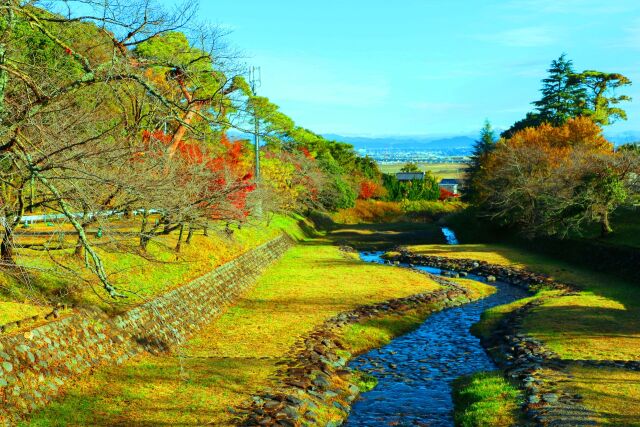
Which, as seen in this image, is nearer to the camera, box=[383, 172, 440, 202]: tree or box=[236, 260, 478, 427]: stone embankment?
box=[236, 260, 478, 427]: stone embankment

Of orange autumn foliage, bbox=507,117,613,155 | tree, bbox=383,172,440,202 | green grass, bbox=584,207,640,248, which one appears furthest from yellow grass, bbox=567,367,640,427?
tree, bbox=383,172,440,202

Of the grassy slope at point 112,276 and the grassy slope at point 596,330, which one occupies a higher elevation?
the grassy slope at point 112,276

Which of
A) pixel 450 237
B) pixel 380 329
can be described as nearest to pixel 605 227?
pixel 380 329

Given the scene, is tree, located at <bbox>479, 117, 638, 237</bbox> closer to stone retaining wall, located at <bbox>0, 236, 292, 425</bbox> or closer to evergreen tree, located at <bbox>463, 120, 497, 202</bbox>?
evergreen tree, located at <bbox>463, 120, 497, 202</bbox>

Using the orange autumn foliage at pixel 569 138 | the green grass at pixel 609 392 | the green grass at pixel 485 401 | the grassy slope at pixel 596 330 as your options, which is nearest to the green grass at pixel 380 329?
the grassy slope at pixel 596 330

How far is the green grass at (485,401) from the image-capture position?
15097 millimetres

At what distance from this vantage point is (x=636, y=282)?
108 ft

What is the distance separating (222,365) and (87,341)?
13.1 feet

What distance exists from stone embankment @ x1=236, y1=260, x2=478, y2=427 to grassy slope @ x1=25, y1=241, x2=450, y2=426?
19.4 inches

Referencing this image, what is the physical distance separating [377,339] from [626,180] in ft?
91.7

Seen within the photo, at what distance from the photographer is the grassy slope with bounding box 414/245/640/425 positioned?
50.5 ft

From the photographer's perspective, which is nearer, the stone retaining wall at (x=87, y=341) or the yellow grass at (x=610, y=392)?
the stone retaining wall at (x=87, y=341)

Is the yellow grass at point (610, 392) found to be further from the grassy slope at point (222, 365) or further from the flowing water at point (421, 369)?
the grassy slope at point (222, 365)

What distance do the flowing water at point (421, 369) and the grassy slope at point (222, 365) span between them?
9.91 ft
